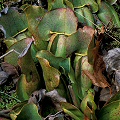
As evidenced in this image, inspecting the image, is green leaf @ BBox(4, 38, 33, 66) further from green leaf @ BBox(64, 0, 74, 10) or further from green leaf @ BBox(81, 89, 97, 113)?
green leaf @ BBox(81, 89, 97, 113)

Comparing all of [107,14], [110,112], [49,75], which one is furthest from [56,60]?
[107,14]

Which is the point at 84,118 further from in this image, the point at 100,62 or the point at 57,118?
the point at 100,62

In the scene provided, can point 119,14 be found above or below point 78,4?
below

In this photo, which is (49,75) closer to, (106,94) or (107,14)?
(106,94)

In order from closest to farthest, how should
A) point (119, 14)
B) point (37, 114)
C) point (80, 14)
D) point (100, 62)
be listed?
point (37, 114) → point (100, 62) → point (80, 14) → point (119, 14)

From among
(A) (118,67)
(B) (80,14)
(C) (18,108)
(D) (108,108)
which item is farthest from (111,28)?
(C) (18,108)

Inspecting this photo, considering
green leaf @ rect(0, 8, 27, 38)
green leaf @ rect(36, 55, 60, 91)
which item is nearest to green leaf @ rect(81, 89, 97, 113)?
green leaf @ rect(36, 55, 60, 91)

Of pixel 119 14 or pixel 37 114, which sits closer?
pixel 37 114
